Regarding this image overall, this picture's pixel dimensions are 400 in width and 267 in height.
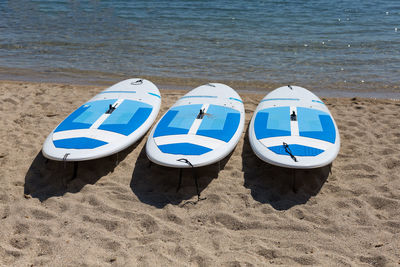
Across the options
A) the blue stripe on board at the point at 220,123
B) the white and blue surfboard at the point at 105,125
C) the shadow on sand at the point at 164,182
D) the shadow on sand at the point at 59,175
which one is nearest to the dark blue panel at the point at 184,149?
the blue stripe on board at the point at 220,123

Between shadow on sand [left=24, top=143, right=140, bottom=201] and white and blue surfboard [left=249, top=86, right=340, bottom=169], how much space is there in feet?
6.26

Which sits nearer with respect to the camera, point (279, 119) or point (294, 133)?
point (294, 133)

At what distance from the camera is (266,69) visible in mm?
A: 8859

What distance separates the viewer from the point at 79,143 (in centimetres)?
443

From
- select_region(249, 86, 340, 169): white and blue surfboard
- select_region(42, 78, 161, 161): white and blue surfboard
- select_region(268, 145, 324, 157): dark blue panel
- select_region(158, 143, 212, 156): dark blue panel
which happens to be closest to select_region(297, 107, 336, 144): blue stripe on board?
select_region(249, 86, 340, 169): white and blue surfboard

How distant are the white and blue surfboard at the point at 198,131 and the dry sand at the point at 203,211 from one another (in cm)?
39

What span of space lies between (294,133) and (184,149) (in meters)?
1.38

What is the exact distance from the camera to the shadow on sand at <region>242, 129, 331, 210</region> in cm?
419

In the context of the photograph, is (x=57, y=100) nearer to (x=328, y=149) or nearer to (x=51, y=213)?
(x=51, y=213)

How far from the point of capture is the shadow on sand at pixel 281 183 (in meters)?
4.19

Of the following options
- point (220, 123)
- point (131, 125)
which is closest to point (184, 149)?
point (220, 123)

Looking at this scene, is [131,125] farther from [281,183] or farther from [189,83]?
[189,83]

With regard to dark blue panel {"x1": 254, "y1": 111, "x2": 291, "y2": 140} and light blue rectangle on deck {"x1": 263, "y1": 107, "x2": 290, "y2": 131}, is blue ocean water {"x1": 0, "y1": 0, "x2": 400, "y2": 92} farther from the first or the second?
dark blue panel {"x1": 254, "y1": 111, "x2": 291, "y2": 140}

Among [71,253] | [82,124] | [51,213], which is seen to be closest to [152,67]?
[82,124]
